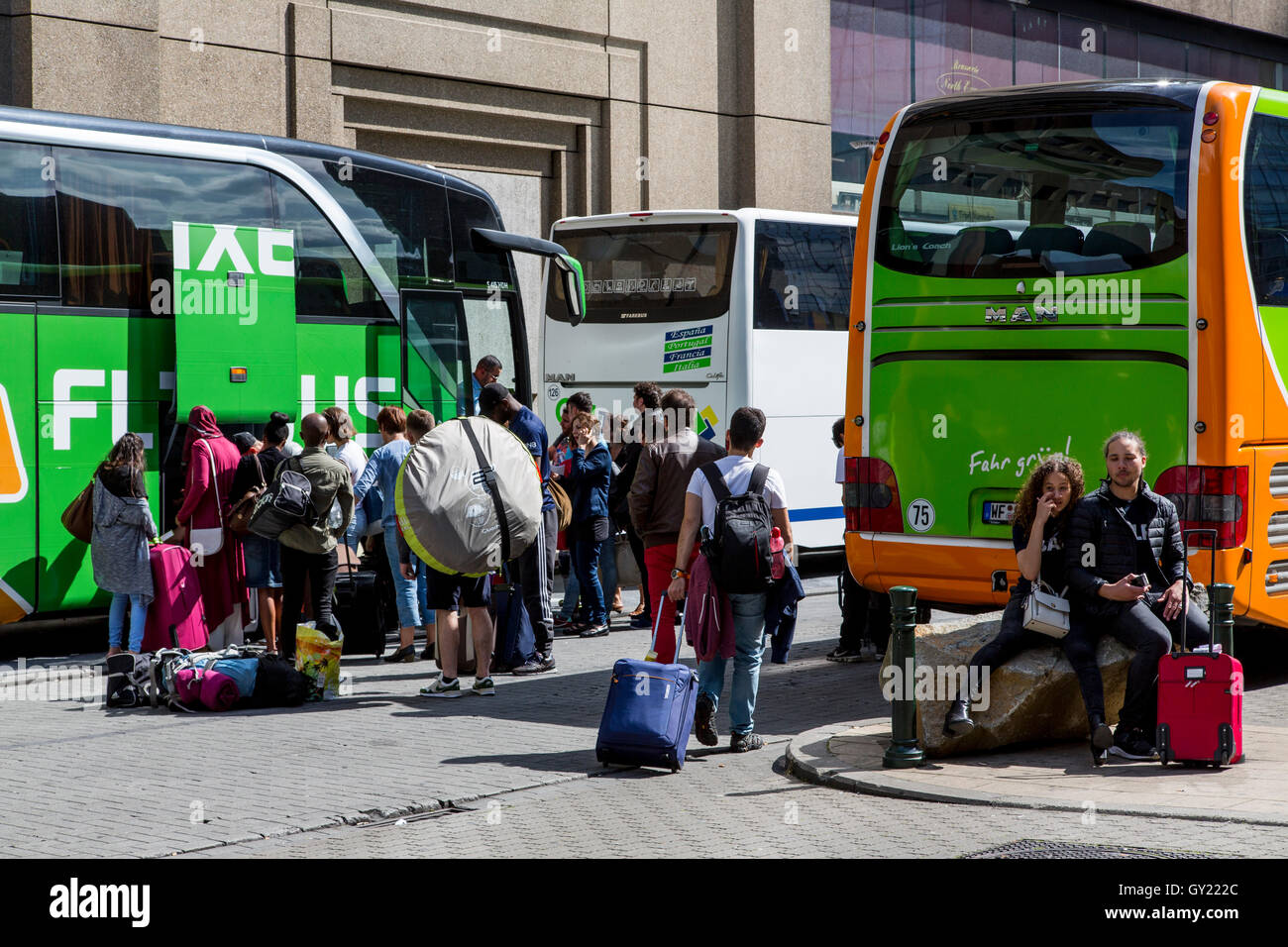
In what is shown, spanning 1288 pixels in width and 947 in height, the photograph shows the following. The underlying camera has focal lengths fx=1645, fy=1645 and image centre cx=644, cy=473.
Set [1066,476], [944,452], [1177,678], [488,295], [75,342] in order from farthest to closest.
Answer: [488,295], [75,342], [944,452], [1066,476], [1177,678]

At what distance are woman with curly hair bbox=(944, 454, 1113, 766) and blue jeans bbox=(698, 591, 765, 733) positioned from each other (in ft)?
3.44

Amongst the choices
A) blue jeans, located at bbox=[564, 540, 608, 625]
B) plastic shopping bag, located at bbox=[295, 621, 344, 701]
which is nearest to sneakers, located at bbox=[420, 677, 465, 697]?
plastic shopping bag, located at bbox=[295, 621, 344, 701]

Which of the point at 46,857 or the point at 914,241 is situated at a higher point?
the point at 914,241

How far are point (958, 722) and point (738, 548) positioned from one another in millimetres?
1371

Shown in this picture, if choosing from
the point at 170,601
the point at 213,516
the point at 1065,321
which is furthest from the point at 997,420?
the point at 170,601

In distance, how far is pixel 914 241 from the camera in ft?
32.9

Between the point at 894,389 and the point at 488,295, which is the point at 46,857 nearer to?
the point at 894,389

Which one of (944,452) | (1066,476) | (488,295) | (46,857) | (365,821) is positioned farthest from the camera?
(488,295)

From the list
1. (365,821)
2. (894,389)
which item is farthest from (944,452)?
(365,821)

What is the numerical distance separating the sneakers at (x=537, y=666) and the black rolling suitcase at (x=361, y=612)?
1.35 metres

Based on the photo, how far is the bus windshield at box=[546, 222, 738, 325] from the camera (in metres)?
16.0

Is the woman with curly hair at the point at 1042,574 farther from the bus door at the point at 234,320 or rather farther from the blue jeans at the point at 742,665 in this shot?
the bus door at the point at 234,320

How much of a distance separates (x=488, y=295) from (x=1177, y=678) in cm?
828

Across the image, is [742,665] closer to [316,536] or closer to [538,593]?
[538,593]
